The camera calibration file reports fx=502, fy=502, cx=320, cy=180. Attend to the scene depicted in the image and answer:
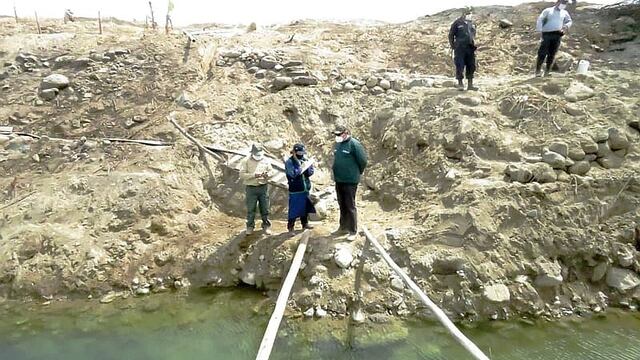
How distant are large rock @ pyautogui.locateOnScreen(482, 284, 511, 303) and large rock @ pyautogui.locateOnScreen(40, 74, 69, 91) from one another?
31.4 ft

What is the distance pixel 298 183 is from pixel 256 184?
68cm

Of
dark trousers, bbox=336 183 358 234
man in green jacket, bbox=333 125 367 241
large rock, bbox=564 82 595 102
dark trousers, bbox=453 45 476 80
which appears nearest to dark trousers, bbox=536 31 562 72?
large rock, bbox=564 82 595 102

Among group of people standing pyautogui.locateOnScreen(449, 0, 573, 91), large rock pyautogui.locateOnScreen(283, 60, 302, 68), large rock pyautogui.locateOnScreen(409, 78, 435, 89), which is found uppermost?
group of people standing pyautogui.locateOnScreen(449, 0, 573, 91)

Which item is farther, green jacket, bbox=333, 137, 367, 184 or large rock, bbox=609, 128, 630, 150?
large rock, bbox=609, 128, 630, 150

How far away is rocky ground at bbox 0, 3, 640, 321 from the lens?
22.3ft

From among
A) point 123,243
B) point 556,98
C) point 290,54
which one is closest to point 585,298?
point 556,98

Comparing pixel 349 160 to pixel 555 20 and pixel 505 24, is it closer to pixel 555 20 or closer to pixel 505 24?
pixel 555 20

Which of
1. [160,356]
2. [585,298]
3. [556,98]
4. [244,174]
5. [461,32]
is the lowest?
[160,356]

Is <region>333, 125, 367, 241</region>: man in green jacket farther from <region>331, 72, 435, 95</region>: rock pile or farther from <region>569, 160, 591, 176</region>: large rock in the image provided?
<region>331, 72, 435, 95</region>: rock pile

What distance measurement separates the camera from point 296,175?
7.32m

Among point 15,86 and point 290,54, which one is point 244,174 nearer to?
point 290,54

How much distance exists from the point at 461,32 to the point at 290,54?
4046mm

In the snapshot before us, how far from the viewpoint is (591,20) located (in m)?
12.8

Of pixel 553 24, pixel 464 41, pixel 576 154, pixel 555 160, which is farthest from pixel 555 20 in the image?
pixel 555 160
